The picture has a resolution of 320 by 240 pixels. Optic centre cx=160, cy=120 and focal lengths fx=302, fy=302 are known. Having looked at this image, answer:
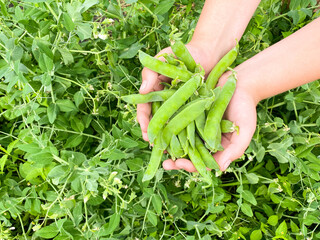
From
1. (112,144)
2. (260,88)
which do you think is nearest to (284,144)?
(260,88)

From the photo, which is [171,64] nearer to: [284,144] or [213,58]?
[213,58]

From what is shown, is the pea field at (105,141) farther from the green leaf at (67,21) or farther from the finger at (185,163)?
the finger at (185,163)

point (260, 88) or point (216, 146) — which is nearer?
point (216, 146)

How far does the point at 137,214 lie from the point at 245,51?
1.25 m

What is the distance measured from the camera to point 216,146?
135 cm

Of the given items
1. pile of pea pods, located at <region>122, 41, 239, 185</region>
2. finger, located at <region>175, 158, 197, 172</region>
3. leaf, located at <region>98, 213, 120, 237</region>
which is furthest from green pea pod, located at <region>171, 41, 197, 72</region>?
leaf, located at <region>98, 213, 120, 237</region>

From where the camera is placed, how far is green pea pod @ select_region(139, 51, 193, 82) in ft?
4.70

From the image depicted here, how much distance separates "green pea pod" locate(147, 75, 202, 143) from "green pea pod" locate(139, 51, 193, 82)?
0.22 ft

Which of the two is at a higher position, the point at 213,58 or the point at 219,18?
the point at 219,18

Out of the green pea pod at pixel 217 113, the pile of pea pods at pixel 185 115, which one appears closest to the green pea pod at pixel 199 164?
the pile of pea pods at pixel 185 115

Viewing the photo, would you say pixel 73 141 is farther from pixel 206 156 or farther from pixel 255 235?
pixel 255 235

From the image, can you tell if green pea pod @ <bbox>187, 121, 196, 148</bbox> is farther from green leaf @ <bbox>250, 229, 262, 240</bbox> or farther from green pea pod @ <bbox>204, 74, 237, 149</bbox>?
green leaf @ <bbox>250, 229, 262, 240</bbox>

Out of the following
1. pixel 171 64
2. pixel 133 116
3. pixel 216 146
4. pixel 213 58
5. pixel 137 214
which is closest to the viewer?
pixel 216 146

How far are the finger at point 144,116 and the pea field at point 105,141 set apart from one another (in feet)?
0.28
